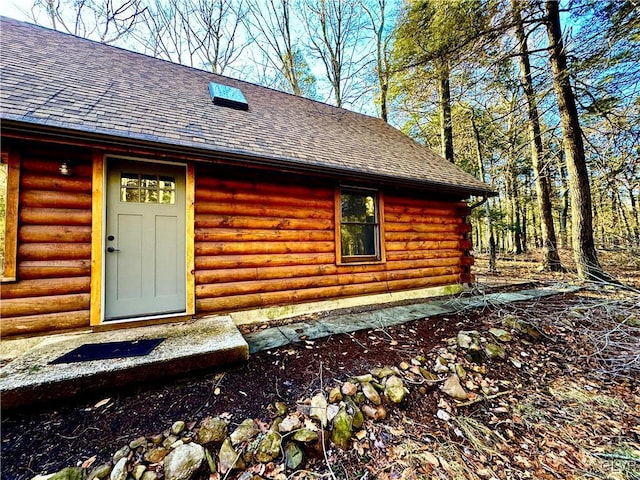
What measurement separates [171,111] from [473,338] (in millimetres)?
5360

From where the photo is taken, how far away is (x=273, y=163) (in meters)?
3.72

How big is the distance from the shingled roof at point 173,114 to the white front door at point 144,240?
59 centimetres

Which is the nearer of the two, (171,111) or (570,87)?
(171,111)

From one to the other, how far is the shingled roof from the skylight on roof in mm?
160

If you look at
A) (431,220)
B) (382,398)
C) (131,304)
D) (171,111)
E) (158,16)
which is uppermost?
(158,16)

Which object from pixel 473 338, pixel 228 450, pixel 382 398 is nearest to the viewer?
pixel 228 450

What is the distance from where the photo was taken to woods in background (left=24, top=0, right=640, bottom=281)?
4902 millimetres

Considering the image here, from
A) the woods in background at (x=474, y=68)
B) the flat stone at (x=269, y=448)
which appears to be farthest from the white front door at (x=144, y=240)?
the woods in background at (x=474, y=68)

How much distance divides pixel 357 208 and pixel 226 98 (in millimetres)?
3409

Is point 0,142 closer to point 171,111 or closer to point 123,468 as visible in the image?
point 171,111

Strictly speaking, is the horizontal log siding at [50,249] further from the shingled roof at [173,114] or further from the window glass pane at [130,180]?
the shingled roof at [173,114]

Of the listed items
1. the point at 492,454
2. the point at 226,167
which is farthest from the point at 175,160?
the point at 492,454

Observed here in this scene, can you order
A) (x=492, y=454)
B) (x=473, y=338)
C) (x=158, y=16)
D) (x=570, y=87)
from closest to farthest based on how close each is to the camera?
(x=492, y=454) → (x=473, y=338) → (x=570, y=87) → (x=158, y=16)

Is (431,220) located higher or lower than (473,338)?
higher
